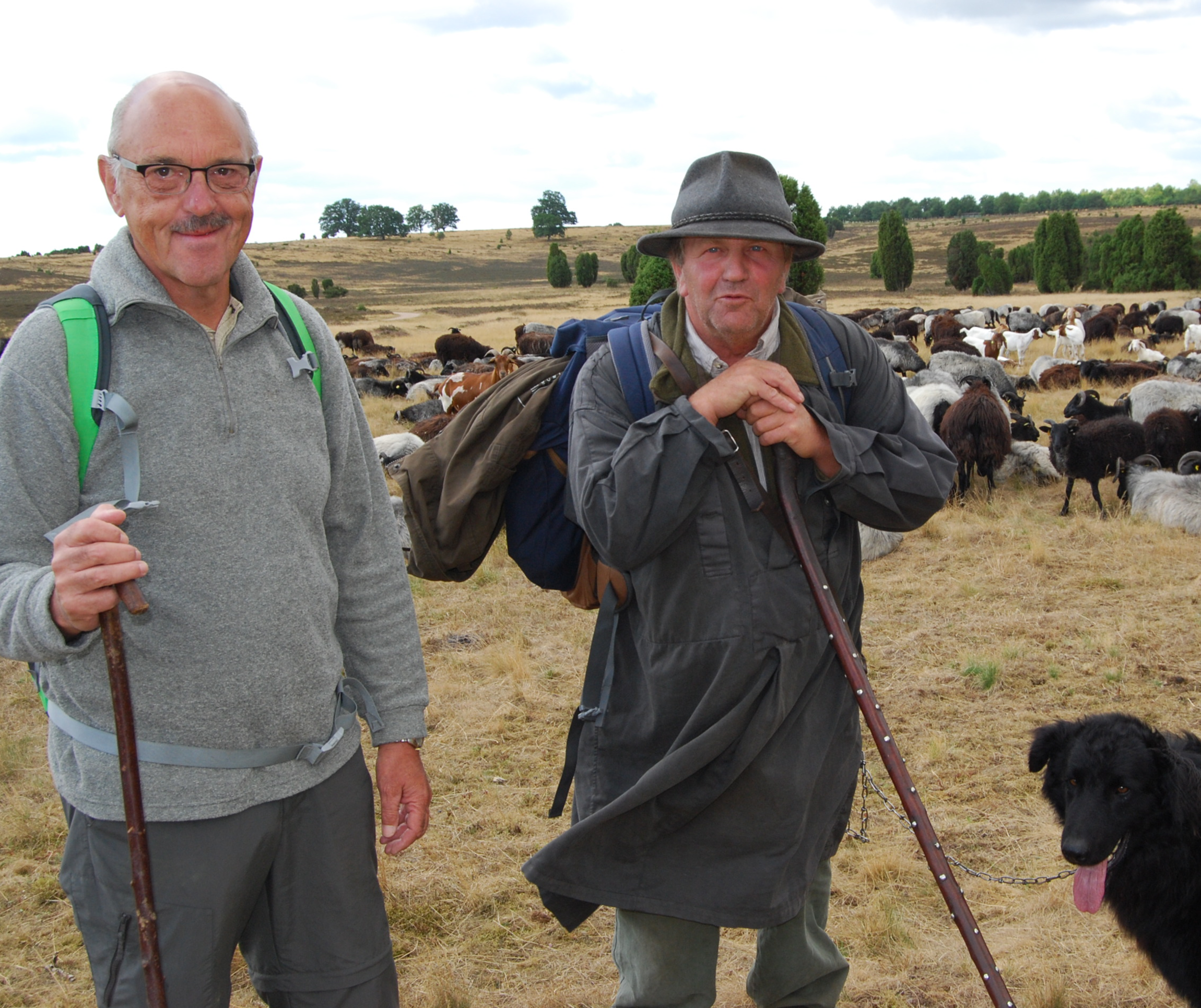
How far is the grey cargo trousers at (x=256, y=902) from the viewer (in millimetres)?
1743

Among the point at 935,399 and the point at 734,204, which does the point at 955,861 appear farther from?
the point at 935,399

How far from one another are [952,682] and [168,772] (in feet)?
16.7

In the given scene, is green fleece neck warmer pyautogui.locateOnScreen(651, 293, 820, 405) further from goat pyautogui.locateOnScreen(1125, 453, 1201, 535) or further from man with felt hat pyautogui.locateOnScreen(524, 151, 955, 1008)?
goat pyautogui.locateOnScreen(1125, 453, 1201, 535)

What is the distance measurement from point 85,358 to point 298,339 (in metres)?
0.41

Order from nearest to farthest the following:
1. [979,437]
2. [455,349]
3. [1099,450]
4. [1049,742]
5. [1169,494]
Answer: [1049,742] → [1169,494] → [1099,450] → [979,437] → [455,349]

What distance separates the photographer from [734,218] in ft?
7.30

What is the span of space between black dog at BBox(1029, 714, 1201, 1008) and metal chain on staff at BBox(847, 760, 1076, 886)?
237mm

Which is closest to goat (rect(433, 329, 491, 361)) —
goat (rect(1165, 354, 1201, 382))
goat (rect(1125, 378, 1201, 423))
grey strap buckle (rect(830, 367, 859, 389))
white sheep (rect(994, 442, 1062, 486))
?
goat (rect(1165, 354, 1201, 382))

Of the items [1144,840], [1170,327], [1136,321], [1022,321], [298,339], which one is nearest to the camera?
[298,339]

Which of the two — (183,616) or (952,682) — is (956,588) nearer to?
(952,682)

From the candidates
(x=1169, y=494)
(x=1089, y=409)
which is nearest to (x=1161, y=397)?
(x=1089, y=409)

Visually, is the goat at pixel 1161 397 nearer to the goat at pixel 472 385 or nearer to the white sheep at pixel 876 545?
the white sheep at pixel 876 545

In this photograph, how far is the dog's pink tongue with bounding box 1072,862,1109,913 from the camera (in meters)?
2.97

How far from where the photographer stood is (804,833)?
233cm
